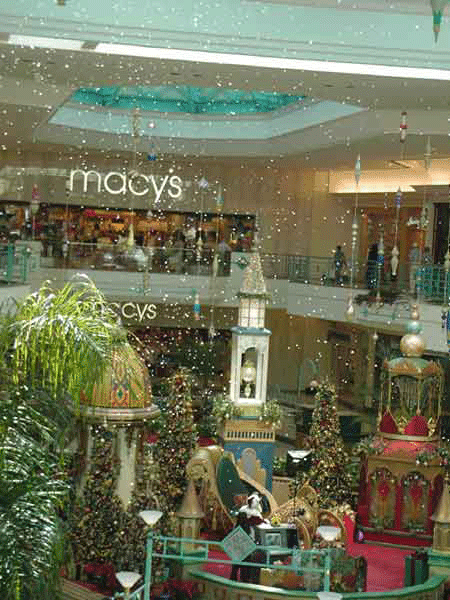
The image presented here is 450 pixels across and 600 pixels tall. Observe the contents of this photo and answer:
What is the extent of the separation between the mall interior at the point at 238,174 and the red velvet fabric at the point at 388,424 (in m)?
1.23

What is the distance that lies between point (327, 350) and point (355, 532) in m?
11.2

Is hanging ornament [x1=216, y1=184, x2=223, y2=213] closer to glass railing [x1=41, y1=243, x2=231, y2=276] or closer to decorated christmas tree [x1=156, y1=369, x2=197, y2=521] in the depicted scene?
glass railing [x1=41, y1=243, x2=231, y2=276]

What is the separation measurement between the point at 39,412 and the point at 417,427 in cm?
664

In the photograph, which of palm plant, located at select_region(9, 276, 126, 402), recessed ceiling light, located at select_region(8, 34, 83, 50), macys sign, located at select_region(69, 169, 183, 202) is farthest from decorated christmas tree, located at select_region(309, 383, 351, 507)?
macys sign, located at select_region(69, 169, 183, 202)

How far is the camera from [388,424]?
15039mm

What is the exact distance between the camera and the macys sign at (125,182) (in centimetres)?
2444

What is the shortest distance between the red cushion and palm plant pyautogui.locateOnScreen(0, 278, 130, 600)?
551cm

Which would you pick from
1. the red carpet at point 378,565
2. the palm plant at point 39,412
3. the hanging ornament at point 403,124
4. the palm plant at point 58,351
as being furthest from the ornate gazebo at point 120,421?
the hanging ornament at point 403,124

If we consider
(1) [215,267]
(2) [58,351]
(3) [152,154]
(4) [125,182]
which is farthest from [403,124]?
(4) [125,182]

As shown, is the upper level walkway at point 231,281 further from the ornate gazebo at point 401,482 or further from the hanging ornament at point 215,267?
the ornate gazebo at point 401,482

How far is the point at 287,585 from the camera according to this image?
12.1 metres

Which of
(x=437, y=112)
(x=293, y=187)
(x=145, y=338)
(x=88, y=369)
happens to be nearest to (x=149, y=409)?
(x=88, y=369)

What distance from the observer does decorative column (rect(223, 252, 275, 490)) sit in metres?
15.3

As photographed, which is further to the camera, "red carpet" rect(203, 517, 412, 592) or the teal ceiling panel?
the teal ceiling panel
